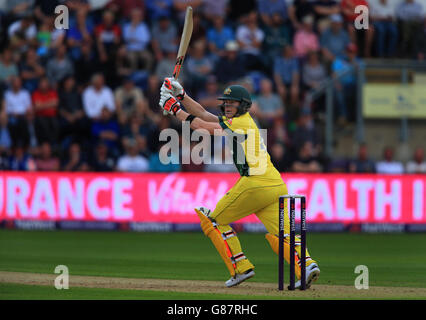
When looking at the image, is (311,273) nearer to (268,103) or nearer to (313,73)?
(268,103)

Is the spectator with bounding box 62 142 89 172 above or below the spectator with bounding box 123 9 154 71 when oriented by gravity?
below

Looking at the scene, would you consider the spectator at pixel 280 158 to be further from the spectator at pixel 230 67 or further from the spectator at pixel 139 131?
the spectator at pixel 139 131

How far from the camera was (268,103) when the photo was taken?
803 inches

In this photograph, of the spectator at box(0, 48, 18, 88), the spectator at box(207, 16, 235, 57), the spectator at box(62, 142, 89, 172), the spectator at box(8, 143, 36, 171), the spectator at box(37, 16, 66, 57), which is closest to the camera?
the spectator at box(62, 142, 89, 172)

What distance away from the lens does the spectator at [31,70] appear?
2108cm

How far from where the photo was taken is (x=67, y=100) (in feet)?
67.5

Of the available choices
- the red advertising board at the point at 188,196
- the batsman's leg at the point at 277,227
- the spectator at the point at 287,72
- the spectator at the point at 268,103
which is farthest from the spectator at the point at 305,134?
the batsman's leg at the point at 277,227

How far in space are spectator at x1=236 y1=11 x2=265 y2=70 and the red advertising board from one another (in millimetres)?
3884

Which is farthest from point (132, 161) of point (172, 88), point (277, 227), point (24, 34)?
point (277, 227)

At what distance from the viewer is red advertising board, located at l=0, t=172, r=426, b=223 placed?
61.5ft

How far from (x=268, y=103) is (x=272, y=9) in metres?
3.18

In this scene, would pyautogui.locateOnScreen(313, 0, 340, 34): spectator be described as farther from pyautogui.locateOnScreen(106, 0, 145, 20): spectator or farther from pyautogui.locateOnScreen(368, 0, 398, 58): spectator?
pyautogui.locateOnScreen(106, 0, 145, 20): spectator

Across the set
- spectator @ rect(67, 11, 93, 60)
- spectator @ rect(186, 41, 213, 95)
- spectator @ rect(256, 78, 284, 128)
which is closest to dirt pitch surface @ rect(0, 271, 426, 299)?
spectator @ rect(256, 78, 284, 128)
